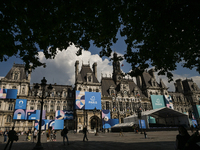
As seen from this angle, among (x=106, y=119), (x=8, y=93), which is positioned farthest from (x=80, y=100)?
(x=8, y=93)

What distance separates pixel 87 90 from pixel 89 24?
42798 mm

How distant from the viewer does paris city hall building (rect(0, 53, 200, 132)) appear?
1711 inches

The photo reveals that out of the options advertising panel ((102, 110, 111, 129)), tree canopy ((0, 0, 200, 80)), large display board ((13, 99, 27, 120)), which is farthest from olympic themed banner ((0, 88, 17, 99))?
tree canopy ((0, 0, 200, 80))

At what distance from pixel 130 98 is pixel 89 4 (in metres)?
50.4

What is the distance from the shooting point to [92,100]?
46562mm

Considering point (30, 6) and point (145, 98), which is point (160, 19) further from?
point (145, 98)

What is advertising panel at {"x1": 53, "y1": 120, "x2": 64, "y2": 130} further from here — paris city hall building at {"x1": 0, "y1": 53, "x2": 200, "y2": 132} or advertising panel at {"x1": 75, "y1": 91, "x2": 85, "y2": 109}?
advertising panel at {"x1": 75, "y1": 91, "x2": 85, "y2": 109}

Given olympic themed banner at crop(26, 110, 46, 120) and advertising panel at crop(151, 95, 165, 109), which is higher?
advertising panel at crop(151, 95, 165, 109)

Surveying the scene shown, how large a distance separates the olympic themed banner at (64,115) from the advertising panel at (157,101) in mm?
31137

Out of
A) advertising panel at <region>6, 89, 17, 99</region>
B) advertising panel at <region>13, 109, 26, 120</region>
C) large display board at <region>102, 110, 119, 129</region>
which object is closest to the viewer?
advertising panel at <region>13, 109, 26, 120</region>

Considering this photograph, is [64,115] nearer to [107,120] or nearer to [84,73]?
[107,120]

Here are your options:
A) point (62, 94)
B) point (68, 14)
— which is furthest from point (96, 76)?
point (68, 14)

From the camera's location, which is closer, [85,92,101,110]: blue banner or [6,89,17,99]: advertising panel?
[6,89,17,99]: advertising panel

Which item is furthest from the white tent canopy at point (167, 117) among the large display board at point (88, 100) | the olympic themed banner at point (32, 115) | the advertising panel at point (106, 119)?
the olympic themed banner at point (32, 115)
